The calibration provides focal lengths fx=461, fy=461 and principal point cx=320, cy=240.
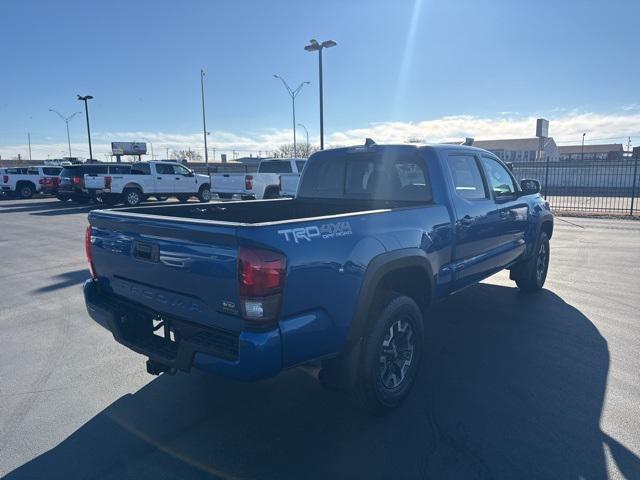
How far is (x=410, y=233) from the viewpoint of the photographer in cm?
346

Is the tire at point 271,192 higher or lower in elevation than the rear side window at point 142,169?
lower

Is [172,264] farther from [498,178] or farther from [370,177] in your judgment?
[498,178]

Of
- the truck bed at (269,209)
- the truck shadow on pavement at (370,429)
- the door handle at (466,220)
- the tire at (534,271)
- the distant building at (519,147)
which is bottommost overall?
the truck shadow on pavement at (370,429)

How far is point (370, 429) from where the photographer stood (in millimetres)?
3154

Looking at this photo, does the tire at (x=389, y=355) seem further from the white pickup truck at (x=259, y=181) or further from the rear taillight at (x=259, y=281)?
the white pickup truck at (x=259, y=181)

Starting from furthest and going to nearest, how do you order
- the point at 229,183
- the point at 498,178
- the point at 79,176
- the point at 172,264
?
the point at 79,176
the point at 229,183
the point at 498,178
the point at 172,264

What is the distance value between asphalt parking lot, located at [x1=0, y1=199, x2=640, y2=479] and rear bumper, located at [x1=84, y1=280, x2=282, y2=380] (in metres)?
0.62

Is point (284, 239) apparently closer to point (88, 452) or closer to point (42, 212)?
point (88, 452)

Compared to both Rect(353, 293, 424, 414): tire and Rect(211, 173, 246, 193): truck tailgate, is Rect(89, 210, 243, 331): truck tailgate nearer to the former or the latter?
Rect(353, 293, 424, 414): tire

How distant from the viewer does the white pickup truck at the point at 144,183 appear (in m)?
19.2

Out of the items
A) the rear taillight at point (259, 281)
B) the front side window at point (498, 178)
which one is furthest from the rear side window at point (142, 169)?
the rear taillight at point (259, 281)

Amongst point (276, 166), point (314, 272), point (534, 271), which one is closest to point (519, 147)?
point (276, 166)

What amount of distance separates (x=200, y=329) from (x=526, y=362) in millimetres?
2989

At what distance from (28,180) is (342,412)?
28374 millimetres
